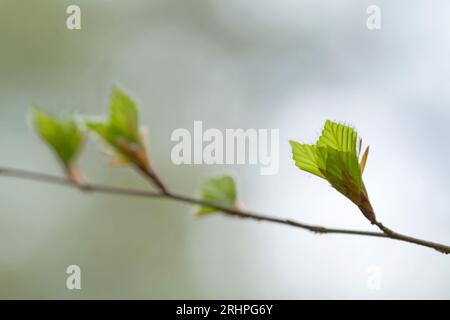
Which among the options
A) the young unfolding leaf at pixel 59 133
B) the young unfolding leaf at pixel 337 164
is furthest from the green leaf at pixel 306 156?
the young unfolding leaf at pixel 59 133

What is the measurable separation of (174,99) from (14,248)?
1.10 m

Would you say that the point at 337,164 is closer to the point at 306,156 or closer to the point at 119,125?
the point at 306,156

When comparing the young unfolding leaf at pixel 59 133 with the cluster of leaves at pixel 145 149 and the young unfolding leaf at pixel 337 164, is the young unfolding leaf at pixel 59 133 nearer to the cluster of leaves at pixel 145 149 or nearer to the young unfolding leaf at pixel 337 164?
the cluster of leaves at pixel 145 149

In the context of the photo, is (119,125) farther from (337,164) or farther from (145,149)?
(337,164)

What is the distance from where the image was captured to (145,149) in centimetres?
29

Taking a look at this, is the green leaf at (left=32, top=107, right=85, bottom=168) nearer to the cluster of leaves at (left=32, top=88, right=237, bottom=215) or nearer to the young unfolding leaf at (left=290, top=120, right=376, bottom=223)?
the cluster of leaves at (left=32, top=88, right=237, bottom=215)

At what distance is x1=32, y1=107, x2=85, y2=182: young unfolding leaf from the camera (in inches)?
10.9

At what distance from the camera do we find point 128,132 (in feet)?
0.91

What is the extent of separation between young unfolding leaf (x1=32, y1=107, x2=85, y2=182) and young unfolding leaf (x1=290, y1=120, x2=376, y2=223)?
4.5 inches

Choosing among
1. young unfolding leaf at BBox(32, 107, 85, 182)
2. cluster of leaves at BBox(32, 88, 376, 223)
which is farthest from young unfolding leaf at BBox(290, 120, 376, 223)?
young unfolding leaf at BBox(32, 107, 85, 182)

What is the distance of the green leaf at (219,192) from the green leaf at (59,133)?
8cm

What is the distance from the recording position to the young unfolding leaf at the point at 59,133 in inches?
10.9

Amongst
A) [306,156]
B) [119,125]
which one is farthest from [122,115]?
[306,156]
